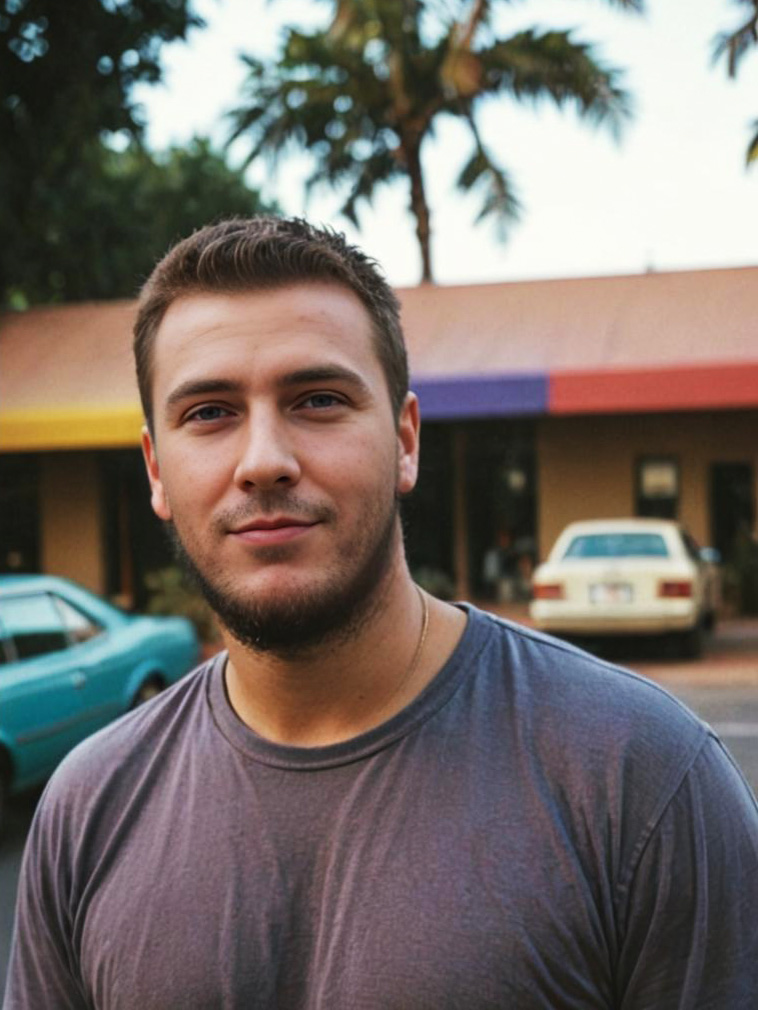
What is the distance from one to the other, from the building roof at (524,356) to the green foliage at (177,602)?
206 cm

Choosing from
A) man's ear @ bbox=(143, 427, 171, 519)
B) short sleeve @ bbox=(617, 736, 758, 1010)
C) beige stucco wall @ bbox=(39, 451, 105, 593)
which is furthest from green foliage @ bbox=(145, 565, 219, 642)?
short sleeve @ bbox=(617, 736, 758, 1010)

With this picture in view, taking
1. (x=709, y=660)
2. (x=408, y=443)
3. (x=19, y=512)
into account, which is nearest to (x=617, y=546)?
(x=709, y=660)

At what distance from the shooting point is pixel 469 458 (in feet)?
65.2

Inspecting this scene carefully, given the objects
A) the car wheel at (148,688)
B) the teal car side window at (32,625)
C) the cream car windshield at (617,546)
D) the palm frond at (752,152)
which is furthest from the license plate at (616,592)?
the palm frond at (752,152)

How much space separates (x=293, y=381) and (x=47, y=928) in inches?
32.4

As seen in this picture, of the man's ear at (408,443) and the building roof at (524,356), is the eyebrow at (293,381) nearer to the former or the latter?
the man's ear at (408,443)

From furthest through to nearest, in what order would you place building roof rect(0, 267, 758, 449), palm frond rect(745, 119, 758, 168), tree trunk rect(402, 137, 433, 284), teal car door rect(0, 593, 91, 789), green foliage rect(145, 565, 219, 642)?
tree trunk rect(402, 137, 433, 284), green foliage rect(145, 565, 219, 642), building roof rect(0, 267, 758, 449), teal car door rect(0, 593, 91, 789), palm frond rect(745, 119, 758, 168)

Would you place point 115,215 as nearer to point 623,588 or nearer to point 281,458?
point 623,588

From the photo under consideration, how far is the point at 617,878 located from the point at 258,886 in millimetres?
448

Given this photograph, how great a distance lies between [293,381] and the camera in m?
1.76

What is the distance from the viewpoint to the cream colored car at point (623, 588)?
13320 mm

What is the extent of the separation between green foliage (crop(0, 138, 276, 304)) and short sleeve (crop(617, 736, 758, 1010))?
886 inches

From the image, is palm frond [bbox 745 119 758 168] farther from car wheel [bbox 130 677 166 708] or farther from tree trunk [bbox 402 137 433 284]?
tree trunk [bbox 402 137 433 284]

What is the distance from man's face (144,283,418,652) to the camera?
5.68ft
